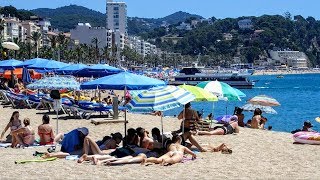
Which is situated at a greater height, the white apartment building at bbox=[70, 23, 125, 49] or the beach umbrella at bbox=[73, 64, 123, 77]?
the white apartment building at bbox=[70, 23, 125, 49]

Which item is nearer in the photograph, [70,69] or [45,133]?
[45,133]

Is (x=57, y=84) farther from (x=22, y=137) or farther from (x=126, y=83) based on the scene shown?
(x=126, y=83)

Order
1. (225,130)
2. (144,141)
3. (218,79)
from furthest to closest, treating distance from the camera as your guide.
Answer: (218,79) < (225,130) < (144,141)

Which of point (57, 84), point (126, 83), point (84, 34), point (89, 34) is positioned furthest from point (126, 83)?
point (84, 34)

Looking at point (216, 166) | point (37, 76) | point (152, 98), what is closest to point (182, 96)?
point (152, 98)

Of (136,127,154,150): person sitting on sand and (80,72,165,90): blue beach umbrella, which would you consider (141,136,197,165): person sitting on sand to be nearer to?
(136,127,154,150): person sitting on sand

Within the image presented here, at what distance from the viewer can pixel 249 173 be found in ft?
32.6

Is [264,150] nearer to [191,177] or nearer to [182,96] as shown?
[182,96]

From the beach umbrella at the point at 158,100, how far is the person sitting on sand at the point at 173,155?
26.5 inches

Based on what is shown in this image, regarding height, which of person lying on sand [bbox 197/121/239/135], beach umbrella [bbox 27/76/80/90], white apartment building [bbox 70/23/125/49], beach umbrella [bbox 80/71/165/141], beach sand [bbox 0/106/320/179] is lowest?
beach sand [bbox 0/106/320/179]

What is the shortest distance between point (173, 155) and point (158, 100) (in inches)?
45.5

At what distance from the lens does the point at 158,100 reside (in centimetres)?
1126

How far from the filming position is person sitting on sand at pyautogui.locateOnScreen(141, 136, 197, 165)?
10.6 meters

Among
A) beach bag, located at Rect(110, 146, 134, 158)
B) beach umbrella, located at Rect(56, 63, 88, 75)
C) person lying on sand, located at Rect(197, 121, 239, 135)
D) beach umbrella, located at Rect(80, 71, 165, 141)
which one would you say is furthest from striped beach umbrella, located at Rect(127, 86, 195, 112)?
beach umbrella, located at Rect(56, 63, 88, 75)
